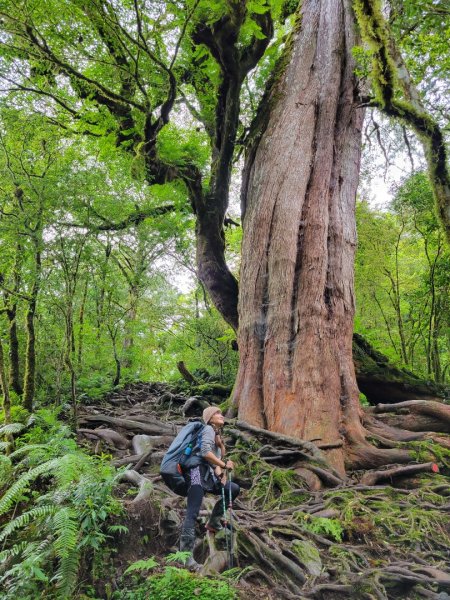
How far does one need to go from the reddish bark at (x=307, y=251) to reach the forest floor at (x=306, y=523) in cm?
39

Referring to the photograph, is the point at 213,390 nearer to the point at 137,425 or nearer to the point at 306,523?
the point at 137,425

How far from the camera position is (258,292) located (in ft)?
19.6

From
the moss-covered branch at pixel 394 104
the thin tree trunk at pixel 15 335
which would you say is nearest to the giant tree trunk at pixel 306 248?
the moss-covered branch at pixel 394 104

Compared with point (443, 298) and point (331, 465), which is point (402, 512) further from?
point (443, 298)

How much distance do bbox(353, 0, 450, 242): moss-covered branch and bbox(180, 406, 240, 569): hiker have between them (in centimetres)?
355

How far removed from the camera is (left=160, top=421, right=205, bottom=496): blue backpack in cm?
302

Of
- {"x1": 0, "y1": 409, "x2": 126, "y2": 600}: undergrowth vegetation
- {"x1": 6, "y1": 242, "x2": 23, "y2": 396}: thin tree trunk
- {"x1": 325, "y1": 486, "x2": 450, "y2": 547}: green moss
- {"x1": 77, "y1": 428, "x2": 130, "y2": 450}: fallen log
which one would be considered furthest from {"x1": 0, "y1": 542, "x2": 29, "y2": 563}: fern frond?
{"x1": 6, "y1": 242, "x2": 23, "y2": 396}: thin tree trunk

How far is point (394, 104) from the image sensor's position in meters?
5.34

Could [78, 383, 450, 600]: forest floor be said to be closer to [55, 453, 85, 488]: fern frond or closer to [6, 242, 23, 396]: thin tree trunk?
[55, 453, 85, 488]: fern frond

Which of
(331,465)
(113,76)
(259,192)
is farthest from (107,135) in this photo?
Result: (331,465)

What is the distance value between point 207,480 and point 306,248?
12.4 feet

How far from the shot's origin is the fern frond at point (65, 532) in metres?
2.28

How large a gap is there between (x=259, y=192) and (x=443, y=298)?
453 centimetres

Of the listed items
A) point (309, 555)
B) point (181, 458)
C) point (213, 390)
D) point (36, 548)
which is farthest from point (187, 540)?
point (213, 390)
